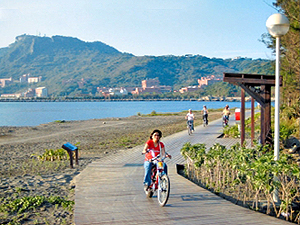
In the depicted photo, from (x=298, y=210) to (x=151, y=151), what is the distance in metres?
2.98

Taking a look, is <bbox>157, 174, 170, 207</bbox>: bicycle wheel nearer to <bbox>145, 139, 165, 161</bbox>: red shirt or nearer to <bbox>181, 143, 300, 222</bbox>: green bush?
<bbox>145, 139, 165, 161</bbox>: red shirt

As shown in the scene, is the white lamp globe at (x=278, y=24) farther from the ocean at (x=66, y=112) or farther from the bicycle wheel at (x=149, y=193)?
the ocean at (x=66, y=112)

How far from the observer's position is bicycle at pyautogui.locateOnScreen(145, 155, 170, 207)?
250 inches

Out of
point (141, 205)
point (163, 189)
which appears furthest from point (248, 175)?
point (141, 205)

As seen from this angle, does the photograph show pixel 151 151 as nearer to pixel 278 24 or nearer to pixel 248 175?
pixel 248 175

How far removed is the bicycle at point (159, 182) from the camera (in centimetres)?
634

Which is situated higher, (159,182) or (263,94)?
(263,94)

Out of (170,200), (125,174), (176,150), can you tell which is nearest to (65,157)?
(176,150)

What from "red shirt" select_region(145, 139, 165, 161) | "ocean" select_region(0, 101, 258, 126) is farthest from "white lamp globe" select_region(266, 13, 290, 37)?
"ocean" select_region(0, 101, 258, 126)

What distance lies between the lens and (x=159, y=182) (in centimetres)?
661

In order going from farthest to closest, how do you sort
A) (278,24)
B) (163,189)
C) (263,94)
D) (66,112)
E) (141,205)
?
(66,112) → (263,94) → (278,24) → (141,205) → (163,189)

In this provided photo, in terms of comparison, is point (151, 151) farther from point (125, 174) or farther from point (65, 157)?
point (65, 157)

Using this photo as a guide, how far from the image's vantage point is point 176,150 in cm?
1398

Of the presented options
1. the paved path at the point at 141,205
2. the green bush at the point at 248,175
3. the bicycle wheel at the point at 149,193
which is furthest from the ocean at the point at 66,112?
the bicycle wheel at the point at 149,193
